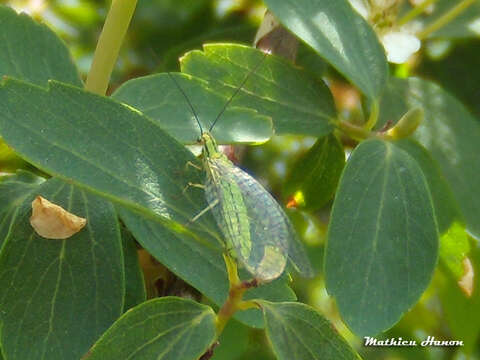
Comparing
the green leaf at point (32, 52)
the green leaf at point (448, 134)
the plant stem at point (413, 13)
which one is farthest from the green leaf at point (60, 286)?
the plant stem at point (413, 13)

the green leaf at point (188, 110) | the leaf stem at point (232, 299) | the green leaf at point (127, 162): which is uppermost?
the green leaf at point (188, 110)

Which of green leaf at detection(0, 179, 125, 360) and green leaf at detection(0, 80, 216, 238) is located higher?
green leaf at detection(0, 80, 216, 238)

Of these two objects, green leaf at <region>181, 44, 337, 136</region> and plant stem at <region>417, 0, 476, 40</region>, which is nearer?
green leaf at <region>181, 44, 337, 136</region>

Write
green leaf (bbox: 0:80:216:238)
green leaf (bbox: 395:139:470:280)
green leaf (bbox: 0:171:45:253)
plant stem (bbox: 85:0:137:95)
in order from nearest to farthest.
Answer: green leaf (bbox: 0:80:216:238), green leaf (bbox: 0:171:45:253), plant stem (bbox: 85:0:137:95), green leaf (bbox: 395:139:470:280)

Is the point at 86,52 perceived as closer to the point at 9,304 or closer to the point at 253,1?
the point at 253,1

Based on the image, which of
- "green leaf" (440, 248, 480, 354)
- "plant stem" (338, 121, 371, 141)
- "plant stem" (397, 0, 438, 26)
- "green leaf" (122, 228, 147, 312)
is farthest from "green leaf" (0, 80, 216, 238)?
"green leaf" (440, 248, 480, 354)

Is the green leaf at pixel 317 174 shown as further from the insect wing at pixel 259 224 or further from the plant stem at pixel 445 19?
the plant stem at pixel 445 19

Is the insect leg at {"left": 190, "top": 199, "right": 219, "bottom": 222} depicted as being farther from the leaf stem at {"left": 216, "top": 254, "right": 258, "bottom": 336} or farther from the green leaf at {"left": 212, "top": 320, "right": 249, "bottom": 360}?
the green leaf at {"left": 212, "top": 320, "right": 249, "bottom": 360}

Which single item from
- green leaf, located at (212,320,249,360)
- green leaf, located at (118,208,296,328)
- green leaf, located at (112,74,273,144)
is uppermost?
green leaf, located at (112,74,273,144)

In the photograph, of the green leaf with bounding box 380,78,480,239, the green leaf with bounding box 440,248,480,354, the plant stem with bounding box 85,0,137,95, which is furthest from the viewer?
the green leaf with bounding box 440,248,480,354
